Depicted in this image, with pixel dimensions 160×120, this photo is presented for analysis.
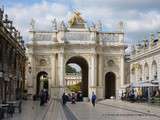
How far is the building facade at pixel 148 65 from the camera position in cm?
6469

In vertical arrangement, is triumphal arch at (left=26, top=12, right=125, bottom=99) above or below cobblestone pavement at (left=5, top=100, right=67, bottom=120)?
above

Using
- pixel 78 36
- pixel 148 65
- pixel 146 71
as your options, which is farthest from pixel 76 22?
pixel 148 65

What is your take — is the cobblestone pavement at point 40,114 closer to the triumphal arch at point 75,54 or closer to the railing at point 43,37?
the triumphal arch at point 75,54

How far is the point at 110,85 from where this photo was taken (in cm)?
10569

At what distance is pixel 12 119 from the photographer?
93.1 feet

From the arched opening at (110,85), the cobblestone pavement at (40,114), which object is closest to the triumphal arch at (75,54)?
the arched opening at (110,85)

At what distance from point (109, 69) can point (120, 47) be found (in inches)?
201

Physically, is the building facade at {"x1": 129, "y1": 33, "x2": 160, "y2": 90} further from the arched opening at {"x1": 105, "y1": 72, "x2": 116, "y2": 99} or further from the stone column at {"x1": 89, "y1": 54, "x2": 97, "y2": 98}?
the arched opening at {"x1": 105, "y1": 72, "x2": 116, "y2": 99}

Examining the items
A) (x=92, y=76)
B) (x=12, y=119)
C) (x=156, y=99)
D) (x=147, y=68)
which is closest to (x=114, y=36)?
(x=92, y=76)

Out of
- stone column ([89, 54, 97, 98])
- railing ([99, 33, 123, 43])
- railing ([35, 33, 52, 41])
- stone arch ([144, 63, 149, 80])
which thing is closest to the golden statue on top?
railing ([99, 33, 123, 43])

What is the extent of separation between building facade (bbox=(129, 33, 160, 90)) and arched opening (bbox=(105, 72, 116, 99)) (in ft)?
45.3

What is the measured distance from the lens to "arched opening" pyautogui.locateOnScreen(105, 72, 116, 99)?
333ft

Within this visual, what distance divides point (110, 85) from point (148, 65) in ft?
109

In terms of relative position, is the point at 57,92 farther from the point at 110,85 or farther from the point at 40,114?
the point at 40,114
